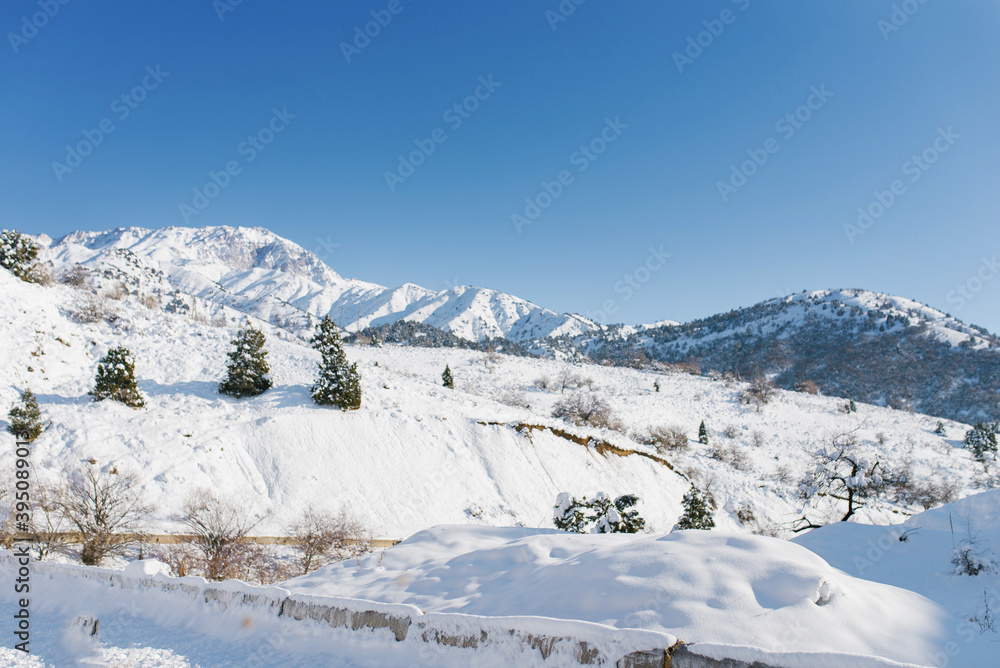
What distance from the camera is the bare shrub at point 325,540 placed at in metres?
11.0

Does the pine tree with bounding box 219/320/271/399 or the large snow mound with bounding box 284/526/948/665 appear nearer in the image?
the large snow mound with bounding box 284/526/948/665

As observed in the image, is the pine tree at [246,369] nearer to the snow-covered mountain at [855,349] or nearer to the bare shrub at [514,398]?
the bare shrub at [514,398]

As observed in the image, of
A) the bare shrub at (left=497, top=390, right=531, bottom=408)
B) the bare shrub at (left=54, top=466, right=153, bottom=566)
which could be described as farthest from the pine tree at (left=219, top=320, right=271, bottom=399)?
the bare shrub at (left=497, top=390, right=531, bottom=408)

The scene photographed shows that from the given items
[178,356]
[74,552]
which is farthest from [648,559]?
[178,356]

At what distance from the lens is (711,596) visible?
361 centimetres

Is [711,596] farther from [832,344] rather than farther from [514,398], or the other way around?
[832,344]

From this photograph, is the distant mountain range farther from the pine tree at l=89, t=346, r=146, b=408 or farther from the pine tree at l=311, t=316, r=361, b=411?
the pine tree at l=311, t=316, r=361, b=411

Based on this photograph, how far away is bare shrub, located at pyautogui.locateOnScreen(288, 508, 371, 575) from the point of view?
10953 millimetres

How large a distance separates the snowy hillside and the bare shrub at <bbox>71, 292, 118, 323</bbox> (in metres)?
0.20

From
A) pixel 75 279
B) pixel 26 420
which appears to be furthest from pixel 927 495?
pixel 75 279

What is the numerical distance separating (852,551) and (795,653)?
7340 millimetres

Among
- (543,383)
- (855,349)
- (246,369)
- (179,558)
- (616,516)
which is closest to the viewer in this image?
(179,558)

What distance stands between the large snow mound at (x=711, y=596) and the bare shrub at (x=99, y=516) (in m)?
7.86

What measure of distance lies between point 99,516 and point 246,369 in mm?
9101
